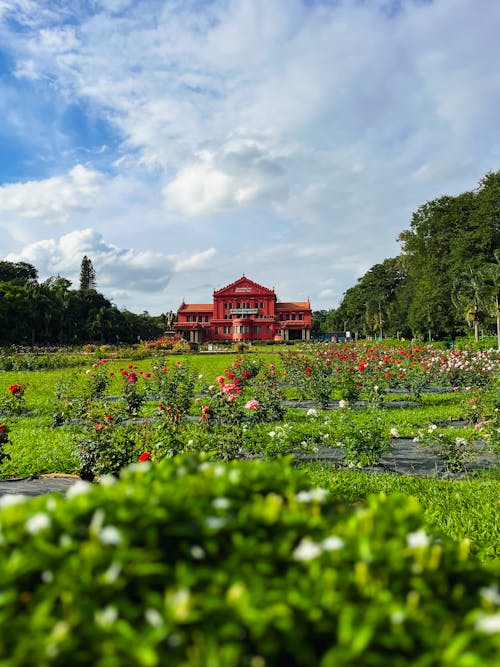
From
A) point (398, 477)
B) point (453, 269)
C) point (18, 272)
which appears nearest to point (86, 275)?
point (18, 272)

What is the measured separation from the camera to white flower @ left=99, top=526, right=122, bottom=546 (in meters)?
1.11

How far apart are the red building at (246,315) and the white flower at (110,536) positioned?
2216 inches

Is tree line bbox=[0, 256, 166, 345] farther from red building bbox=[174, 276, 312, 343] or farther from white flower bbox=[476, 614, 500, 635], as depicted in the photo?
white flower bbox=[476, 614, 500, 635]

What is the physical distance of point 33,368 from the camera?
63.4ft

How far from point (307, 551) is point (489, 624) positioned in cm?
42

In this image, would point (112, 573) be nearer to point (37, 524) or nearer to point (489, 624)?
point (37, 524)

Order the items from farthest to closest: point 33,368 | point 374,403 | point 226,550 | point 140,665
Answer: point 33,368 < point 374,403 < point 226,550 < point 140,665

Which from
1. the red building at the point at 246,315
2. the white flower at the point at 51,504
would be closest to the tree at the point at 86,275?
the red building at the point at 246,315

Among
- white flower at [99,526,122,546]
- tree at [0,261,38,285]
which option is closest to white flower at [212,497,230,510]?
white flower at [99,526,122,546]

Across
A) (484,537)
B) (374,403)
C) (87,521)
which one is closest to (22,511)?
(87,521)

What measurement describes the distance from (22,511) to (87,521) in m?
0.20

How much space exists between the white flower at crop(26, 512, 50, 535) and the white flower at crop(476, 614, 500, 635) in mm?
1054

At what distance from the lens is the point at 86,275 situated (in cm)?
6575

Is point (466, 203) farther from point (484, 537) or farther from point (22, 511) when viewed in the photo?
point (22, 511)
